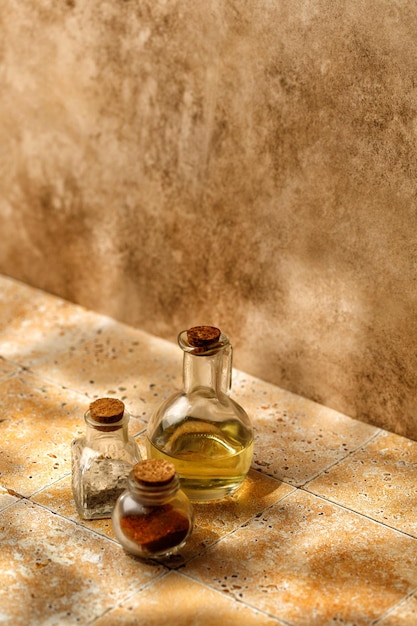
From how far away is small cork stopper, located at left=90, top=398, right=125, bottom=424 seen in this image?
6.37 ft

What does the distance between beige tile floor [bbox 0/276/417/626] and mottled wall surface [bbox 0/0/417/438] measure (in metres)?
0.14

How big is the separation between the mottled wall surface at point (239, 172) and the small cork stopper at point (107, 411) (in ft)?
2.00

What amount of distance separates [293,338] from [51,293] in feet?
2.61

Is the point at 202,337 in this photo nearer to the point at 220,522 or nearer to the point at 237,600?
the point at 220,522

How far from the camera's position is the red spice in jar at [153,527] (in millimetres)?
1856

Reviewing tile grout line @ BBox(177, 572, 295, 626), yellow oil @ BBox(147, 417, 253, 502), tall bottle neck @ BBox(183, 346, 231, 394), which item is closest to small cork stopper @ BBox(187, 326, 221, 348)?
tall bottle neck @ BBox(183, 346, 231, 394)

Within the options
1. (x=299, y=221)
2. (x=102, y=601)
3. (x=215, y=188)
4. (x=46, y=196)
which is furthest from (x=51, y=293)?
(x=102, y=601)

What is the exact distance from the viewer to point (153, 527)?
6.11ft

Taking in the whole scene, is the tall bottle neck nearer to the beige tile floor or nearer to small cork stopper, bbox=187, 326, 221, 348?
small cork stopper, bbox=187, 326, 221, 348

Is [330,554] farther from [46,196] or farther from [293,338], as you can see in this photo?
[46,196]

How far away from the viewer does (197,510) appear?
2068 mm

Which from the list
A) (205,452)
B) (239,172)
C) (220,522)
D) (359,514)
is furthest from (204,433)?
(239,172)

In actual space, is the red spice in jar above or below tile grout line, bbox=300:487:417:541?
above

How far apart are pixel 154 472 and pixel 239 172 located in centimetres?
82
